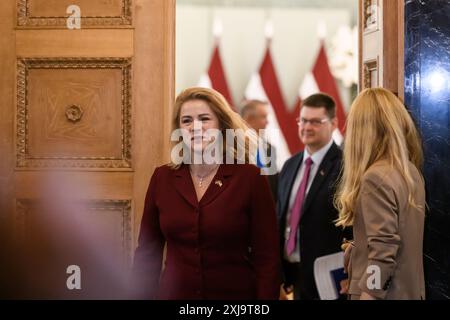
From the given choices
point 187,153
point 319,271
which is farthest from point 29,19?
point 319,271

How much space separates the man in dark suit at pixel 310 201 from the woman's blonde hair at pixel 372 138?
115 centimetres

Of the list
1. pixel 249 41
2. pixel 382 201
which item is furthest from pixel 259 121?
pixel 382 201

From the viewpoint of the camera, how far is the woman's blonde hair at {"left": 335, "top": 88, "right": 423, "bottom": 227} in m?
2.81

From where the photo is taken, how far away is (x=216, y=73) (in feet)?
26.2

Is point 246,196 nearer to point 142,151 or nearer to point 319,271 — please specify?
point 142,151

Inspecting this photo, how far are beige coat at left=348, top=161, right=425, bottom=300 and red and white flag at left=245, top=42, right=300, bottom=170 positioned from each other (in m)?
5.15

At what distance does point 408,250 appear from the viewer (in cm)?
277

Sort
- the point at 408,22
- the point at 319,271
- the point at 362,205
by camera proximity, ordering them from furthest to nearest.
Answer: the point at 319,271 < the point at 408,22 < the point at 362,205

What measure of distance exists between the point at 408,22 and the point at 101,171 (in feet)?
5.45

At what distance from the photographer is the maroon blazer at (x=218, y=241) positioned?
2.90 meters

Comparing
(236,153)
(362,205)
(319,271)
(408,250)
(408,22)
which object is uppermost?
(408,22)

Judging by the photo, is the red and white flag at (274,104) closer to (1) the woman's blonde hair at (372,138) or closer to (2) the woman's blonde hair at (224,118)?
(2) the woman's blonde hair at (224,118)

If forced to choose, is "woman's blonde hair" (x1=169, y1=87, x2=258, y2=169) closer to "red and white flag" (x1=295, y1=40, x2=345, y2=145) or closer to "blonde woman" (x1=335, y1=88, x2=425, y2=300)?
"blonde woman" (x1=335, y1=88, x2=425, y2=300)

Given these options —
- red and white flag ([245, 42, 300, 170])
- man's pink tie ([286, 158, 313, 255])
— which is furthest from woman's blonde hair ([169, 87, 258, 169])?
red and white flag ([245, 42, 300, 170])
